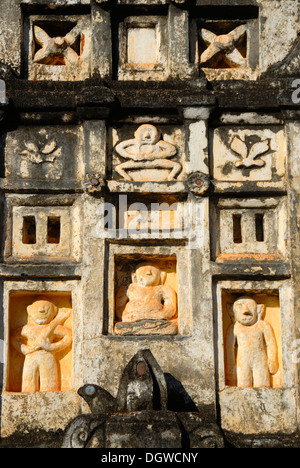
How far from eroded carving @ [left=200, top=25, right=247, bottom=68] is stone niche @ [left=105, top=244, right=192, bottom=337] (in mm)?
2173

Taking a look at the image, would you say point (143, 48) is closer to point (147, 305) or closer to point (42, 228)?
point (42, 228)

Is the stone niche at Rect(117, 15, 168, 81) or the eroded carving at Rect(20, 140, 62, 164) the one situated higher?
the stone niche at Rect(117, 15, 168, 81)

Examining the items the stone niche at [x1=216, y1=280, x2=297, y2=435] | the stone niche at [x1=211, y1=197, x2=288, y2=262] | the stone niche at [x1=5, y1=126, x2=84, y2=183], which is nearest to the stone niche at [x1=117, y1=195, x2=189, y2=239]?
the stone niche at [x1=211, y1=197, x2=288, y2=262]

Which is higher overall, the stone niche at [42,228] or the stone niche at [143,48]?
the stone niche at [143,48]

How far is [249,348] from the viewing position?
28.0 feet

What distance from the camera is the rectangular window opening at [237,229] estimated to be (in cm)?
895

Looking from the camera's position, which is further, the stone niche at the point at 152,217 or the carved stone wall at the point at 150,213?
the stone niche at the point at 152,217

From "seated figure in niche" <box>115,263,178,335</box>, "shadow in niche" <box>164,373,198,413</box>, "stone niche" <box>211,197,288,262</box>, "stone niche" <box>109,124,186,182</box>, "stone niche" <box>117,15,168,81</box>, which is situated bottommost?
"shadow in niche" <box>164,373,198,413</box>

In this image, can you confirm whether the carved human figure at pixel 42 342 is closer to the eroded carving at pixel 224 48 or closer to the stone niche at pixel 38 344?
the stone niche at pixel 38 344

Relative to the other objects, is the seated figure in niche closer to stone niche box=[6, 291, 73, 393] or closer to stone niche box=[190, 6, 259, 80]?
stone niche box=[6, 291, 73, 393]

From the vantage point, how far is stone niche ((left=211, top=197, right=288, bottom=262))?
8.76 meters

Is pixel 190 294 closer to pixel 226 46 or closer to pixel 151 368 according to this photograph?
pixel 151 368

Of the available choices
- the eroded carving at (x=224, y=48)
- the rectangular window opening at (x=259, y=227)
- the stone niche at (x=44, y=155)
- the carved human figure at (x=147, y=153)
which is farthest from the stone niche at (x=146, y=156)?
the eroded carving at (x=224, y=48)

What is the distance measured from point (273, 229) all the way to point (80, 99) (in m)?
2.37
